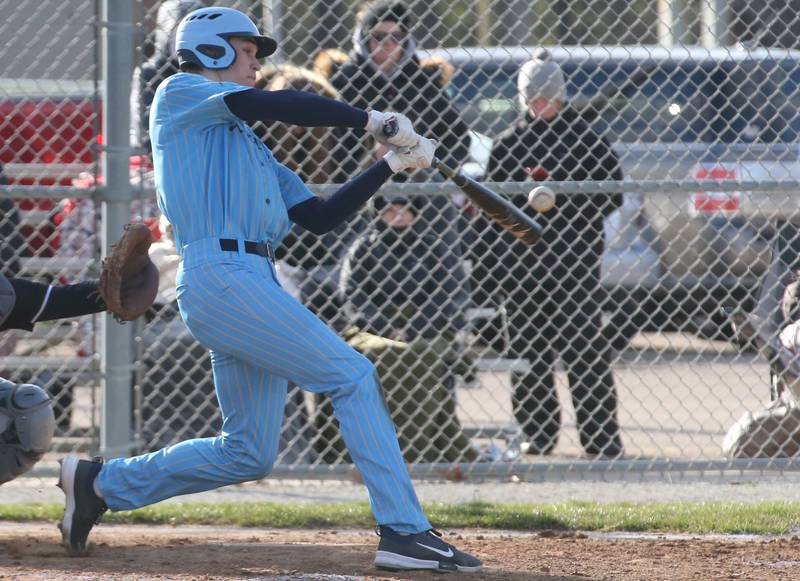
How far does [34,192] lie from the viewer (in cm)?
543

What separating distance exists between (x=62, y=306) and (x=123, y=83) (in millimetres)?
1357

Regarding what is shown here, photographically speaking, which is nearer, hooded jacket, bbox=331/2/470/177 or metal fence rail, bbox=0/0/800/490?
metal fence rail, bbox=0/0/800/490

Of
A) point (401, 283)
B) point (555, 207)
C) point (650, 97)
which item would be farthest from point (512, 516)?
point (650, 97)

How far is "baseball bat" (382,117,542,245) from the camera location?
14.6 feet

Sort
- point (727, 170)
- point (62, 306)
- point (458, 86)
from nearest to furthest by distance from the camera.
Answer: point (62, 306) → point (727, 170) → point (458, 86)

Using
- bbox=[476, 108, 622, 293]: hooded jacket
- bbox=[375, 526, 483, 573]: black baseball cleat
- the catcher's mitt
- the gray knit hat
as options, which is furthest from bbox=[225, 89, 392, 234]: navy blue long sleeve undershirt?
the gray knit hat

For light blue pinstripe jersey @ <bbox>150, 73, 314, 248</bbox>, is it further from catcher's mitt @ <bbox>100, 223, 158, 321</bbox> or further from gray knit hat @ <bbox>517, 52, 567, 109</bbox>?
gray knit hat @ <bbox>517, 52, 567, 109</bbox>

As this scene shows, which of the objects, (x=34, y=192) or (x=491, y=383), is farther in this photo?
(x=491, y=383)

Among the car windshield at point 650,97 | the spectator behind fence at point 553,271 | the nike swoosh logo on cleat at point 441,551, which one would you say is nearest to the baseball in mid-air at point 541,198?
the spectator behind fence at point 553,271

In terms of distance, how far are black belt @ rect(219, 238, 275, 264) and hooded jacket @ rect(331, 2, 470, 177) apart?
201 centimetres

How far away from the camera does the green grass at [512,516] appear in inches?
205

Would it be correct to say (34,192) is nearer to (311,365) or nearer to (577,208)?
(311,365)

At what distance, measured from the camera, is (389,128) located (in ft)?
13.2

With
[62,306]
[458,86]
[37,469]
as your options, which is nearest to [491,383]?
[458,86]
